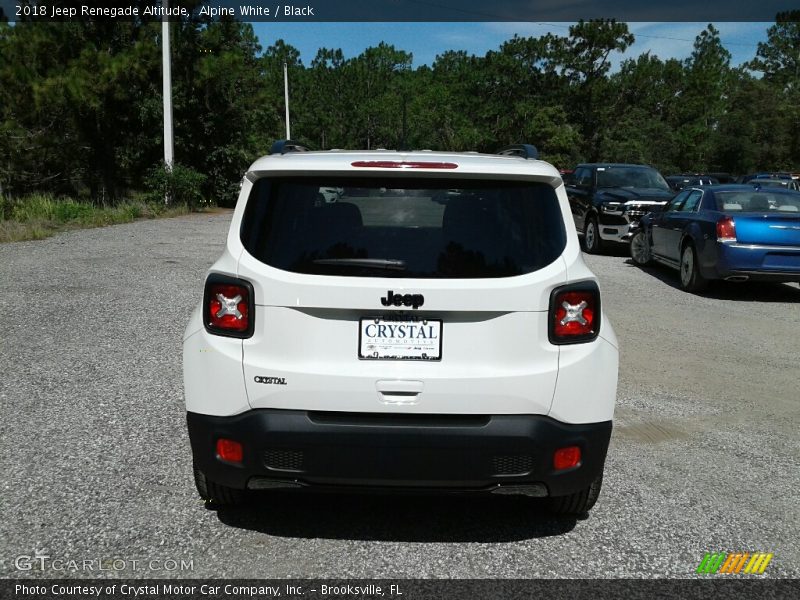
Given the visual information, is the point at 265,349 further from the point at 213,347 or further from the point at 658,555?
the point at 658,555

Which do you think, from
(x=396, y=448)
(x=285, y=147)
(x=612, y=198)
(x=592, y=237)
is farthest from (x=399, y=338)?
(x=592, y=237)

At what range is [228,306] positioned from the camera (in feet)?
11.7

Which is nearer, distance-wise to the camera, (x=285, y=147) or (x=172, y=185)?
(x=285, y=147)

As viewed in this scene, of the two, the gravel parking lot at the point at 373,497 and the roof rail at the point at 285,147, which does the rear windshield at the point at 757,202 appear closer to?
the gravel parking lot at the point at 373,497

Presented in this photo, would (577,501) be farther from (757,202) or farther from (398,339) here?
(757,202)

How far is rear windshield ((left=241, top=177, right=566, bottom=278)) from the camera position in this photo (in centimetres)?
351

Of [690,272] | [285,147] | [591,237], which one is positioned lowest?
[591,237]

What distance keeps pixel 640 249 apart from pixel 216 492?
1254 centimetres

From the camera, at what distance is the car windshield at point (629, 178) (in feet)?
59.1

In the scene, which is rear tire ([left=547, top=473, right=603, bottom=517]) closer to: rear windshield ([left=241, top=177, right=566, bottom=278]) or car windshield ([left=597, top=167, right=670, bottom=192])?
rear windshield ([left=241, top=177, right=566, bottom=278])

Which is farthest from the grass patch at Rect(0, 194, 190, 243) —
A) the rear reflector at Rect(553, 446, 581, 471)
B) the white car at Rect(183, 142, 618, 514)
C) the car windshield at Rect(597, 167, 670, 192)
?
the rear reflector at Rect(553, 446, 581, 471)

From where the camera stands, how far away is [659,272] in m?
14.8

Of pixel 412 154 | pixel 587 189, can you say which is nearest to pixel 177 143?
pixel 587 189

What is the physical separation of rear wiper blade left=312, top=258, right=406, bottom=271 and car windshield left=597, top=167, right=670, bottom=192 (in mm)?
15175
